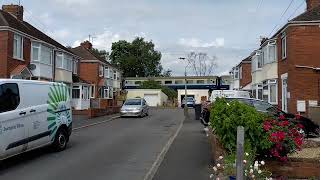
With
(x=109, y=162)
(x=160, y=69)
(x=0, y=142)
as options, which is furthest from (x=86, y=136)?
(x=160, y=69)

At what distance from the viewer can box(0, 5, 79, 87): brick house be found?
3250 centimetres

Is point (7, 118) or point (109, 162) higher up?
point (7, 118)

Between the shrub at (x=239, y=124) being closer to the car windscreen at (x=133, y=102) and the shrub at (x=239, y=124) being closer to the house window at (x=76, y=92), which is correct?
the car windscreen at (x=133, y=102)

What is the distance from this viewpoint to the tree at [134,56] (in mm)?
→ 111500

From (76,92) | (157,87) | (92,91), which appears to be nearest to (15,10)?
(76,92)

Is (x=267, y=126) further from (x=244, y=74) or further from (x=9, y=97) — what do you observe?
(x=244, y=74)

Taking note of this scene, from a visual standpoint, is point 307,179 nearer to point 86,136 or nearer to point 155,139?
point 155,139

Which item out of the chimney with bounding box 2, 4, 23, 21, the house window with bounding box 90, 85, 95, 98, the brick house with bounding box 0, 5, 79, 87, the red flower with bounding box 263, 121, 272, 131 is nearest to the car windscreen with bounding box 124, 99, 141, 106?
the brick house with bounding box 0, 5, 79, 87

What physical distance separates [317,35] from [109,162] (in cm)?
1898

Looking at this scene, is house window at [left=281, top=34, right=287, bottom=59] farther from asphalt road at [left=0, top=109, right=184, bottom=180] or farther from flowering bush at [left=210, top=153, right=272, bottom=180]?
flowering bush at [left=210, top=153, right=272, bottom=180]

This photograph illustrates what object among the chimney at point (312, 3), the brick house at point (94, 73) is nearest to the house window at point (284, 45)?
the chimney at point (312, 3)

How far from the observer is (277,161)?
9.55m

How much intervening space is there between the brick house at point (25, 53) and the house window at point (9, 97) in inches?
806

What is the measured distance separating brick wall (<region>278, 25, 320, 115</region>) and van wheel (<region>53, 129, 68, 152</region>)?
16.2 metres
